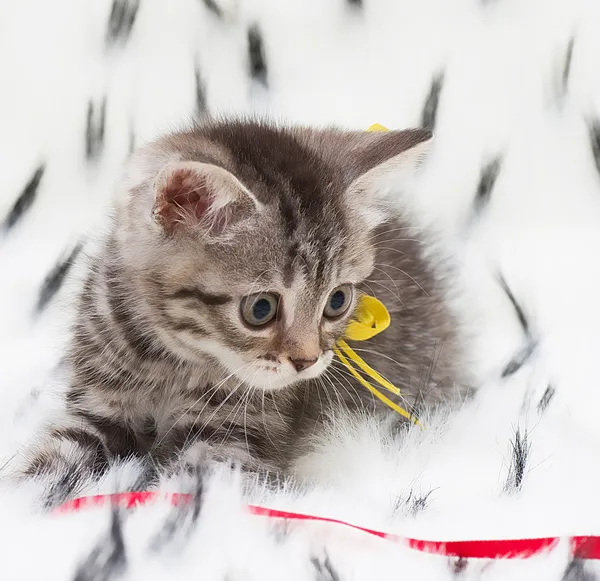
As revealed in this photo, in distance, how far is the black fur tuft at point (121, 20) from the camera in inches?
59.2

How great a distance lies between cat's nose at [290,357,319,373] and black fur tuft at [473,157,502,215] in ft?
2.31

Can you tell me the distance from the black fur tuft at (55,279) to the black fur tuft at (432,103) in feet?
2.16

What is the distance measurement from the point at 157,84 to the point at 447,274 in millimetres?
627

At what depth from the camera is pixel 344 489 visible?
0.94 m

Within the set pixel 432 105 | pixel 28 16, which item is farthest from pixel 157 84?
pixel 432 105

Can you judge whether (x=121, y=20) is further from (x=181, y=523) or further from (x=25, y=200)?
(x=181, y=523)

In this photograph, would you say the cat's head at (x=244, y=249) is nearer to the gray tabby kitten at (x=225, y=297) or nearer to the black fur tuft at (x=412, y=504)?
the gray tabby kitten at (x=225, y=297)

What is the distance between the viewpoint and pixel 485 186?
1.53 m

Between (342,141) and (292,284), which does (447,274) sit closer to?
(342,141)

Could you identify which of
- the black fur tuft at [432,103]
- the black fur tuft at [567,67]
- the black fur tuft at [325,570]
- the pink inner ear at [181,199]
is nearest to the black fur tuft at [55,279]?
the pink inner ear at [181,199]

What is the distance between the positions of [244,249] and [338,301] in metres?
0.15

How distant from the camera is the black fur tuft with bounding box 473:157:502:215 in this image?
153 centimetres

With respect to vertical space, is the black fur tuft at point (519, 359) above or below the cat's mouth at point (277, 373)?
below

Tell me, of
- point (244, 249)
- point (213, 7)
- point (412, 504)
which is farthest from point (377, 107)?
point (412, 504)
